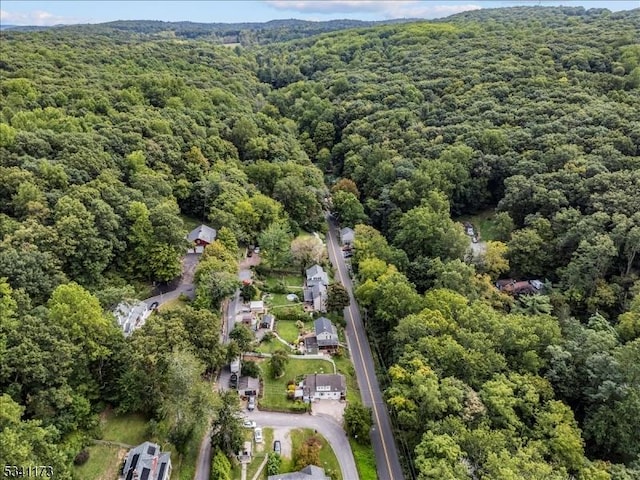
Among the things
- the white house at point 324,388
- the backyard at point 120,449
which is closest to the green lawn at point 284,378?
the white house at point 324,388

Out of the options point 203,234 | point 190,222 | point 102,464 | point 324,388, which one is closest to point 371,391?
point 324,388

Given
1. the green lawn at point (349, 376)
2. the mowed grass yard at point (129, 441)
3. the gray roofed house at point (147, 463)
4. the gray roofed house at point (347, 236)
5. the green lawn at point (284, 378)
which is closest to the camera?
the gray roofed house at point (147, 463)

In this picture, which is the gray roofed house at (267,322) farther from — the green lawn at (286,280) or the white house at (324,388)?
the white house at (324,388)

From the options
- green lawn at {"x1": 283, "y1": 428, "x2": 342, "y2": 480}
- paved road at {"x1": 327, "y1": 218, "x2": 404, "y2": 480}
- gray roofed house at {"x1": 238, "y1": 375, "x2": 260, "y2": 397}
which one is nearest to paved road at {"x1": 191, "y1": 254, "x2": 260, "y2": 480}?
gray roofed house at {"x1": 238, "y1": 375, "x2": 260, "y2": 397}

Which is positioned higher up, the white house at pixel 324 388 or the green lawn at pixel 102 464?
the green lawn at pixel 102 464

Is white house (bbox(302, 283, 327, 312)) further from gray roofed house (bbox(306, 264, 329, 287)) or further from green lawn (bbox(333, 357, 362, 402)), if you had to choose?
green lawn (bbox(333, 357, 362, 402))

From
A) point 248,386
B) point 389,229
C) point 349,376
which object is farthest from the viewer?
point 389,229

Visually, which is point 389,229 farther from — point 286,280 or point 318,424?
point 318,424
